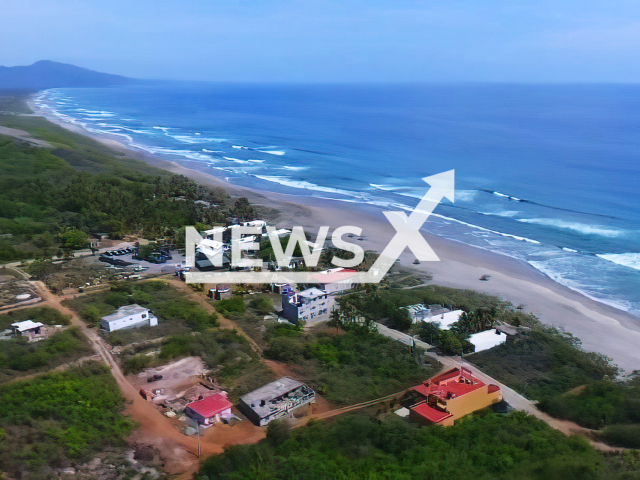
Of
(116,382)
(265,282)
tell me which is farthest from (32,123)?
(116,382)

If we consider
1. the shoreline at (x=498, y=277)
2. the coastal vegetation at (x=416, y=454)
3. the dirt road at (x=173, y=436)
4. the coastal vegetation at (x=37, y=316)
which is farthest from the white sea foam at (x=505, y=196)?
the coastal vegetation at (x=37, y=316)

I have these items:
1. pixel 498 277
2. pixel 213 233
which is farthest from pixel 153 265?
pixel 498 277

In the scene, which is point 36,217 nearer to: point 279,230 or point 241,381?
point 279,230

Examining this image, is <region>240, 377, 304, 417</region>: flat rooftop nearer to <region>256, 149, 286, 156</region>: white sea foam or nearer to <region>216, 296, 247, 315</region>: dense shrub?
<region>216, 296, 247, 315</region>: dense shrub

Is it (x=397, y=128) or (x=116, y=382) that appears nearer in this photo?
(x=116, y=382)

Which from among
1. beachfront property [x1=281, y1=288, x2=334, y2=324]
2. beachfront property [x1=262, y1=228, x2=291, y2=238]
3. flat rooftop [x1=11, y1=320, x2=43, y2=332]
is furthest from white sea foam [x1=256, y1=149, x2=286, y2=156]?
flat rooftop [x1=11, y1=320, x2=43, y2=332]
